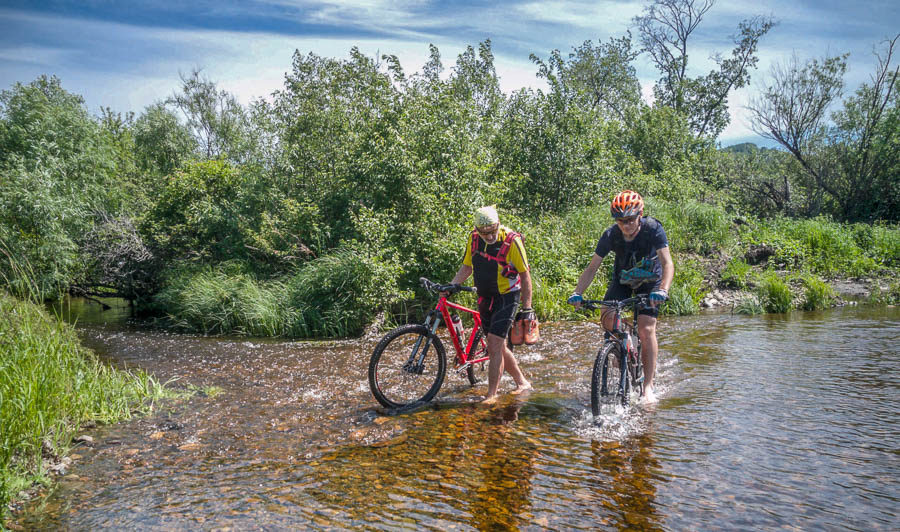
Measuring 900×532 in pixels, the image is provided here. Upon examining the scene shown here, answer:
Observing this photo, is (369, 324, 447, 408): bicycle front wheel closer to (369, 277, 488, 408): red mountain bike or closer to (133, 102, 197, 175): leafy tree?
(369, 277, 488, 408): red mountain bike

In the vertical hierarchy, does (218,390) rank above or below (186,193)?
below

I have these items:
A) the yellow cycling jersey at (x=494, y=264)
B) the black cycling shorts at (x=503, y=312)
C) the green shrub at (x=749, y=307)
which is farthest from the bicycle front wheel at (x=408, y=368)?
the green shrub at (x=749, y=307)

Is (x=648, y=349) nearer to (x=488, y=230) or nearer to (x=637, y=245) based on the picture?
(x=637, y=245)

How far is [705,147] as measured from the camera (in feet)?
102

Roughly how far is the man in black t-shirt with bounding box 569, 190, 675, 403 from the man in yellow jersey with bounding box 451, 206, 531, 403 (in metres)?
0.68

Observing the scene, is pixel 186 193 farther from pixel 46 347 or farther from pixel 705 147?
pixel 705 147

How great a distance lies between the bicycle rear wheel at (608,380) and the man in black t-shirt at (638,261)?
0.95 ft

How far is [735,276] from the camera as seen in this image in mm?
16812

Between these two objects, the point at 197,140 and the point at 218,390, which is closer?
the point at 218,390

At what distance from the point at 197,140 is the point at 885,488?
149 feet

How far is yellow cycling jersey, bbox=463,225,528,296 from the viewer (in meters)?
6.10

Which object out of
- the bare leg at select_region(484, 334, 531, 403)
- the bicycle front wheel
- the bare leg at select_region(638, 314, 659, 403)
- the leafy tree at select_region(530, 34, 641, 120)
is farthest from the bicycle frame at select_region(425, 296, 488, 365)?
the leafy tree at select_region(530, 34, 641, 120)

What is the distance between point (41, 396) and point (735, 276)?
1691 centimetres

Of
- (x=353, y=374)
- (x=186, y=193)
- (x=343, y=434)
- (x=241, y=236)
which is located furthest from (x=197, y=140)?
(x=343, y=434)
